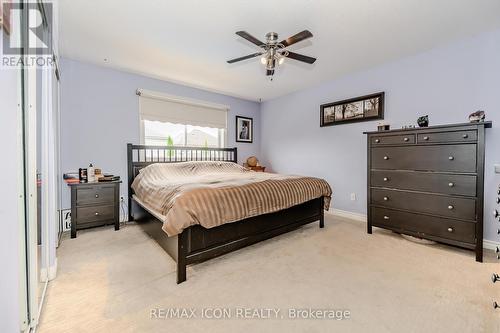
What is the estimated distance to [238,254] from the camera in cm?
250

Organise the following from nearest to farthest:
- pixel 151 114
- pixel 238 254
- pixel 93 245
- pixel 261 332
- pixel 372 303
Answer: pixel 261 332
pixel 372 303
pixel 238 254
pixel 93 245
pixel 151 114

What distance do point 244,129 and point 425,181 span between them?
3707 millimetres

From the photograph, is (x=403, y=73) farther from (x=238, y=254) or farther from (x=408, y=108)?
(x=238, y=254)

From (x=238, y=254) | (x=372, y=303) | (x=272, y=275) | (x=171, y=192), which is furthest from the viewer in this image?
(x=238, y=254)

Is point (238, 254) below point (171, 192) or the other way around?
below

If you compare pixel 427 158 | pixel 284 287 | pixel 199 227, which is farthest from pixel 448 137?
pixel 199 227

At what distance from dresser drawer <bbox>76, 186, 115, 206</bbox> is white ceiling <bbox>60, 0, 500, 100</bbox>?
188cm

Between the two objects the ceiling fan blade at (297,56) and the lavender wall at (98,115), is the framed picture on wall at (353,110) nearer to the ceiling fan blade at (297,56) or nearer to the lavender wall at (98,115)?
the ceiling fan blade at (297,56)

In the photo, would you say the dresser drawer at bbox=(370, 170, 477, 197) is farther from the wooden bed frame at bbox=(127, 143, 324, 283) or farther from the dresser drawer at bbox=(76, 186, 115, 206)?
the dresser drawer at bbox=(76, 186, 115, 206)

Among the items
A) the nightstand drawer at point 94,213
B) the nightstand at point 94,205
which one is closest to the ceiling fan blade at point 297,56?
the nightstand at point 94,205

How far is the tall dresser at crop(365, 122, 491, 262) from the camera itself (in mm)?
2297

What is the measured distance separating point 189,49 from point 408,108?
10.6ft

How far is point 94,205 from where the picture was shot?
10.2ft

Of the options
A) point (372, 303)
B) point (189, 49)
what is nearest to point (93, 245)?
point (189, 49)
